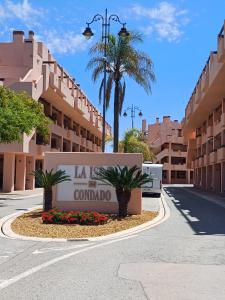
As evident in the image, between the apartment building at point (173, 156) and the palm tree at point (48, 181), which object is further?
the apartment building at point (173, 156)

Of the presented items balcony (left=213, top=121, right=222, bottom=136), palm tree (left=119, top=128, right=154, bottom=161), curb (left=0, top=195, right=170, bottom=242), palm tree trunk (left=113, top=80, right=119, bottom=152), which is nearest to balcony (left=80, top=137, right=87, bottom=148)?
palm tree (left=119, top=128, right=154, bottom=161)

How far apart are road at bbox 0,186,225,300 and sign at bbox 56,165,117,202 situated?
5.68m

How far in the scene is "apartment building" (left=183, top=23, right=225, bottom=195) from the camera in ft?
113

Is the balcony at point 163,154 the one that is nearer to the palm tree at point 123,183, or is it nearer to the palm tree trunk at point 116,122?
the palm tree trunk at point 116,122

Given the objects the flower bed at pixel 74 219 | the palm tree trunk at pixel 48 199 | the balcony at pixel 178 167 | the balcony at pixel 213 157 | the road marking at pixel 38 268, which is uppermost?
the balcony at pixel 178 167

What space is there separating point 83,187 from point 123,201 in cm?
223

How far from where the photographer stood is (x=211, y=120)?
2071 inches

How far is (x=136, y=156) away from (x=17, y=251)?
9.36m

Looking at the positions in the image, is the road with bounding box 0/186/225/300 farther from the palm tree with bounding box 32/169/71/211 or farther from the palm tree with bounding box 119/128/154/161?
the palm tree with bounding box 119/128/154/161

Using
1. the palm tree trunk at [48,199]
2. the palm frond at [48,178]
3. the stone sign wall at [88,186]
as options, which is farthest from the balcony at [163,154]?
the palm tree trunk at [48,199]

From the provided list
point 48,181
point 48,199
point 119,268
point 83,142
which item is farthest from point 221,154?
point 119,268

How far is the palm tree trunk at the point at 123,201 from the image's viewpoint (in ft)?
60.8

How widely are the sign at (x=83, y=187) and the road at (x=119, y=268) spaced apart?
5.68m

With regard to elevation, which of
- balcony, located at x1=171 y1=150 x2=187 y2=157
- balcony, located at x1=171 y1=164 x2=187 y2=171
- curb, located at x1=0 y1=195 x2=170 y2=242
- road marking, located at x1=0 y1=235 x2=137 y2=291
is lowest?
road marking, located at x1=0 y1=235 x2=137 y2=291
